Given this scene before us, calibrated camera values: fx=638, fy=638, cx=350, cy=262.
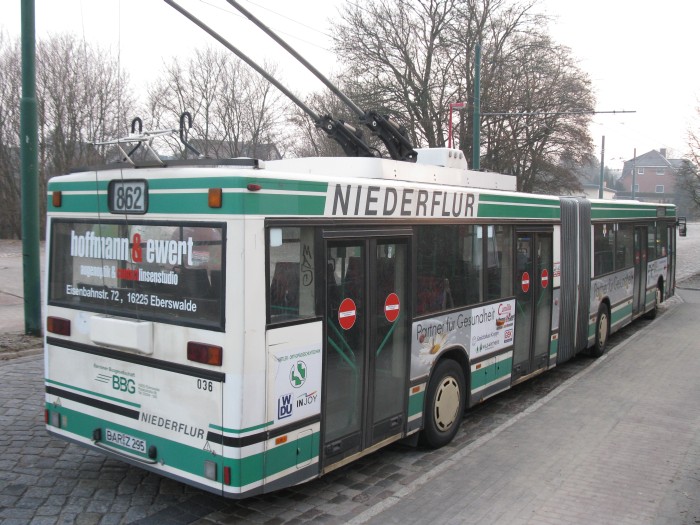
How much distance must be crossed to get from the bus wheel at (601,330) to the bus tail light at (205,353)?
818cm

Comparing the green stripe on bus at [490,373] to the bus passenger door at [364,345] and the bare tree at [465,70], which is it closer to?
the bus passenger door at [364,345]

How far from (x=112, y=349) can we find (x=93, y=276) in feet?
1.98

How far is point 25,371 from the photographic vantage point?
8.56 m

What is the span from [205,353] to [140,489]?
5.91ft

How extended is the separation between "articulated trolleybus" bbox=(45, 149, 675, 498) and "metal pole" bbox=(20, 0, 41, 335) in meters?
5.39

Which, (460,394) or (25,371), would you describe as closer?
(460,394)

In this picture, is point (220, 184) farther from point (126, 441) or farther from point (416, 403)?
point (416, 403)

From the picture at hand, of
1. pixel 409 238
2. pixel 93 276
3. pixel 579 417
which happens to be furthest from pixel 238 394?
pixel 579 417

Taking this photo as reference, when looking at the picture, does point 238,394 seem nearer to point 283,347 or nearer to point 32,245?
point 283,347

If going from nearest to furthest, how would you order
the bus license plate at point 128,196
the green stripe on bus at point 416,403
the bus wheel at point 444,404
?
the bus license plate at point 128,196, the green stripe on bus at point 416,403, the bus wheel at point 444,404

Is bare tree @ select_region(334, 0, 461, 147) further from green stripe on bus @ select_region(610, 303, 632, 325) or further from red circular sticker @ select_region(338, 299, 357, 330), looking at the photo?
red circular sticker @ select_region(338, 299, 357, 330)

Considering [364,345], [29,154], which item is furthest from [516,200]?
[29,154]

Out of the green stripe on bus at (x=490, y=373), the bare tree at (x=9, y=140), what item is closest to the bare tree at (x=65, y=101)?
the bare tree at (x=9, y=140)

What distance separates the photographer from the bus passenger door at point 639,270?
42.6ft
